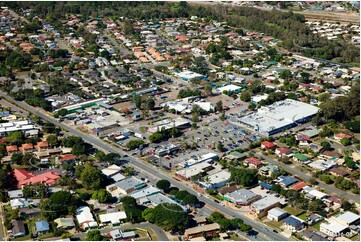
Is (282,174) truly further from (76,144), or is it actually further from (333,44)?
(333,44)

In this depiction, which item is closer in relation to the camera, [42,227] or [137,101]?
[42,227]

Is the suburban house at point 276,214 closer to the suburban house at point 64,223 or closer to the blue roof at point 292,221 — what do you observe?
the blue roof at point 292,221

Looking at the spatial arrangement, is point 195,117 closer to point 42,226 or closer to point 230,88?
point 230,88

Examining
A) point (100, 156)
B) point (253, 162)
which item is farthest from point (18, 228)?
point (253, 162)

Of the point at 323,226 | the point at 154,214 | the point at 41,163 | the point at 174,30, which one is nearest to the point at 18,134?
the point at 41,163

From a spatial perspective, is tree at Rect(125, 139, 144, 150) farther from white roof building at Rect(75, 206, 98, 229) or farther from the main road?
white roof building at Rect(75, 206, 98, 229)

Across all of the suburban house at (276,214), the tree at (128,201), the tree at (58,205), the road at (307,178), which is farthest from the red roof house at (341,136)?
the tree at (58,205)
